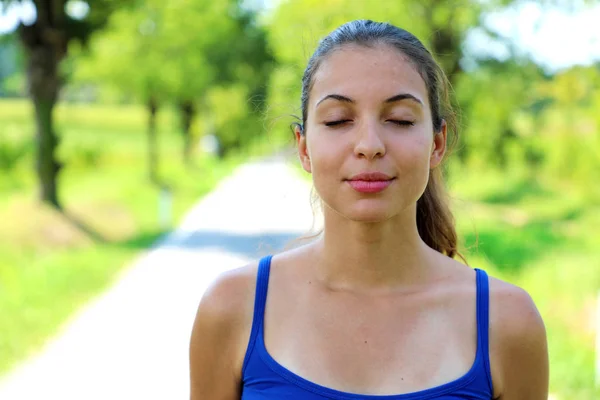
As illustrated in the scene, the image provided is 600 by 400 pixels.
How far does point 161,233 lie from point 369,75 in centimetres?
1424

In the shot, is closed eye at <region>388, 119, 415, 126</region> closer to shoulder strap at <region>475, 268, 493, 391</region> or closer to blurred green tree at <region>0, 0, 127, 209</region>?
shoulder strap at <region>475, 268, 493, 391</region>

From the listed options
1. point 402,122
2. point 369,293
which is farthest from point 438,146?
point 369,293

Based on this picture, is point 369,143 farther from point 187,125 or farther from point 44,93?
point 187,125

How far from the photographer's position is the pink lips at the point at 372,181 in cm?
192

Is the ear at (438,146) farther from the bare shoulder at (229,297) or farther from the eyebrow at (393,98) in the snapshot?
the bare shoulder at (229,297)

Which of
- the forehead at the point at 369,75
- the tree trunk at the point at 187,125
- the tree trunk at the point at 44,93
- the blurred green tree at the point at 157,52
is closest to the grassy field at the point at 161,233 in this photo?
the tree trunk at the point at 44,93

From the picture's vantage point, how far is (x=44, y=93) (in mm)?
15898

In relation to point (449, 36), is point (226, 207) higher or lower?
lower

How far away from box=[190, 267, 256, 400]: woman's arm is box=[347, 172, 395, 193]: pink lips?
392 mm

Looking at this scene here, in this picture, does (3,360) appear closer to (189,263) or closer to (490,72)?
(189,263)

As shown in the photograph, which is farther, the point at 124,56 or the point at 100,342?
the point at 124,56

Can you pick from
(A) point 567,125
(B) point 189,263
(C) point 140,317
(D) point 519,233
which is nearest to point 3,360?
(C) point 140,317

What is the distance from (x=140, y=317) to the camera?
28.9ft

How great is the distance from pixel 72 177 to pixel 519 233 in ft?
61.2
